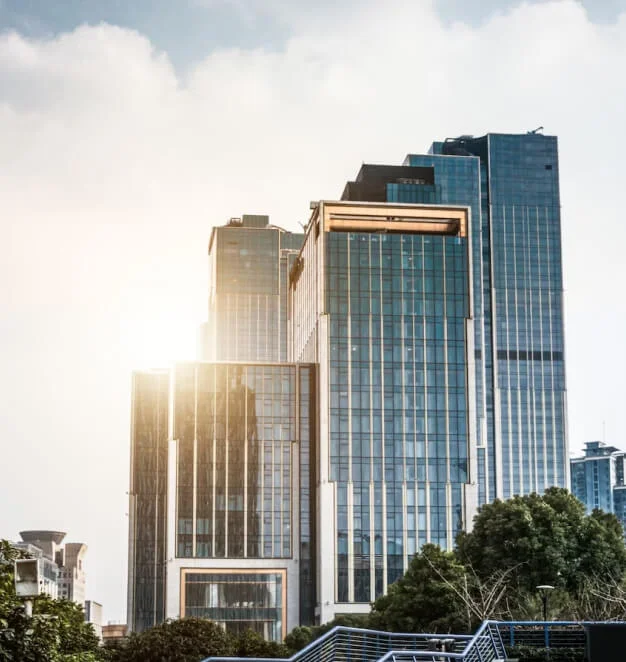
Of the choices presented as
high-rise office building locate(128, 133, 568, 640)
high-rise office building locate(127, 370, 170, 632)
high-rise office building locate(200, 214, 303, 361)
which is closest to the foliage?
high-rise office building locate(128, 133, 568, 640)

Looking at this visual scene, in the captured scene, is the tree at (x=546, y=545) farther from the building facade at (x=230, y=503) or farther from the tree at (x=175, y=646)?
the building facade at (x=230, y=503)

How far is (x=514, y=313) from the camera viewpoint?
154 meters

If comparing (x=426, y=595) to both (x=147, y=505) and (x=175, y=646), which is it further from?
(x=147, y=505)

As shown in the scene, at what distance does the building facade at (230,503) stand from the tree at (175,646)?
46.2 meters

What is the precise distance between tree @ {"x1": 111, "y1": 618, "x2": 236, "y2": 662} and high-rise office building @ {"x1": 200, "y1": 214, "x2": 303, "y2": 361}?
11869 centimetres

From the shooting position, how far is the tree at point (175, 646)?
5000cm

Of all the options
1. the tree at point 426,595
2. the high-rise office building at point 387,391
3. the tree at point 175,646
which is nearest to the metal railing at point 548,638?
the tree at point 175,646

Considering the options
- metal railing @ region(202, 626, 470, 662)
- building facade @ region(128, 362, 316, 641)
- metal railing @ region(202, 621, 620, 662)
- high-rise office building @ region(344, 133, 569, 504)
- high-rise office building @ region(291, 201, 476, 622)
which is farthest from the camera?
high-rise office building @ region(344, 133, 569, 504)

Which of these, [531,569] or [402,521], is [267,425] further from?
[531,569]

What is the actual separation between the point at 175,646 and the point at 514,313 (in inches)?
4291

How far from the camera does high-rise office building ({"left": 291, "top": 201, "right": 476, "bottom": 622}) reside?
97438 mm

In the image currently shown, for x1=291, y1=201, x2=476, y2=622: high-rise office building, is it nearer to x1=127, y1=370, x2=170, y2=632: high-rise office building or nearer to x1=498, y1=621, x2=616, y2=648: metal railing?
x1=127, y1=370, x2=170, y2=632: high-rise office building

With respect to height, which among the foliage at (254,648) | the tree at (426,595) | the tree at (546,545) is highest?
the tree at (546,545)

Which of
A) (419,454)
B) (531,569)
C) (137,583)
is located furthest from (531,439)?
(531,569)
